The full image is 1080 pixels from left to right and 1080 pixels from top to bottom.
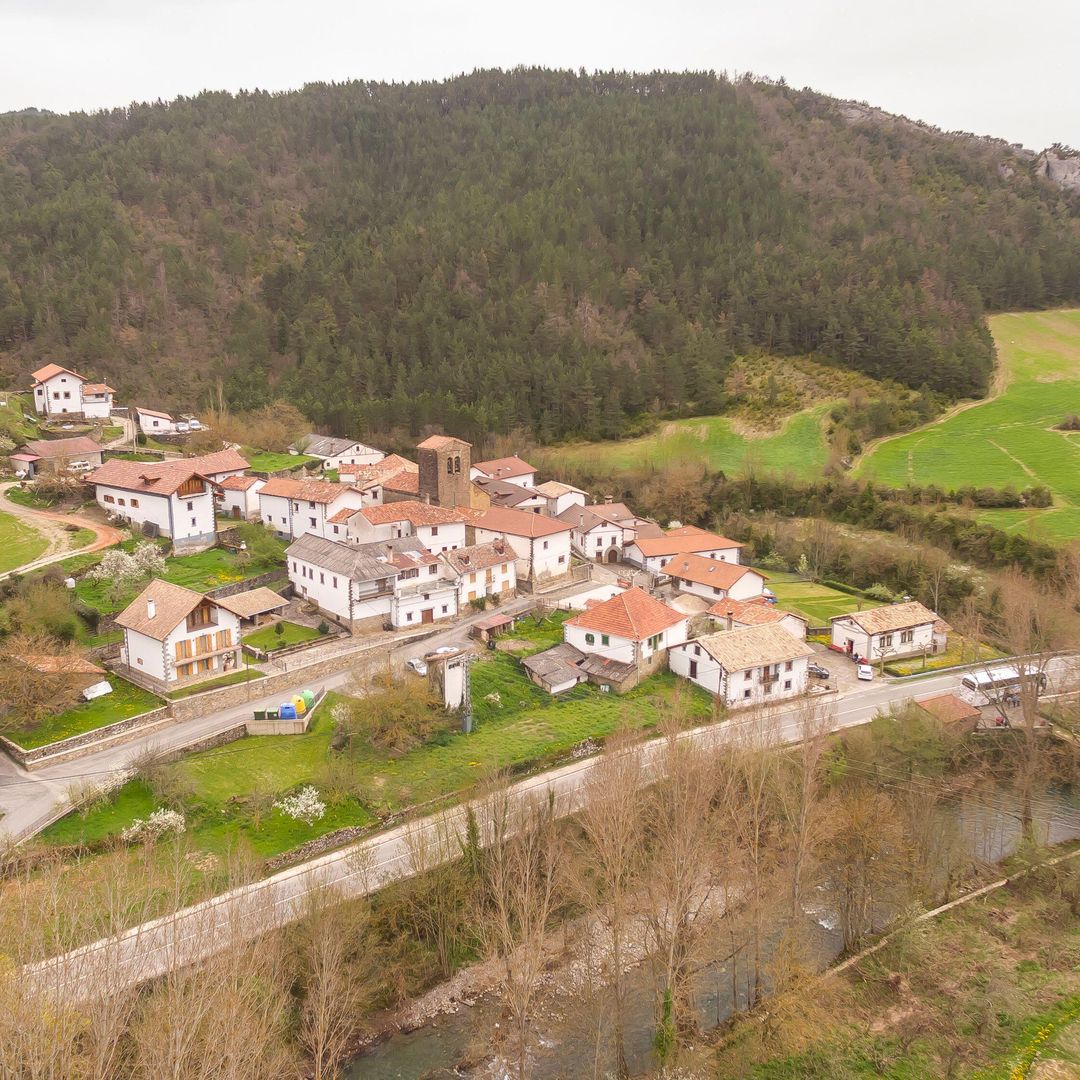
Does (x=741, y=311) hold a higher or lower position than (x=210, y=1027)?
higher

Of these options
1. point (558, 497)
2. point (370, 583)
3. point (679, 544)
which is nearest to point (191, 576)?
point (370, 583)

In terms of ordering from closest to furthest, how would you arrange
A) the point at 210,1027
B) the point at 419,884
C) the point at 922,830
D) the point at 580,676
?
the point at 210,1027, the point at 419,884, the point at 922,830, the point at 580,676

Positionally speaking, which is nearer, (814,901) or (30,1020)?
(30,1020)

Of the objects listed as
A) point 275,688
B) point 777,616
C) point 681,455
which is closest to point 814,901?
point 777,616

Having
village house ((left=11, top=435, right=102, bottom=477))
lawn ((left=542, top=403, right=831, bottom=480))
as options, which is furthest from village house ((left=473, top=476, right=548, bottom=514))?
village house ((left=11, top=435, right=102, bottom=477))

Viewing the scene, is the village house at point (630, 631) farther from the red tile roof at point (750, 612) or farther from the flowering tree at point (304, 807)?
the flowering tree at point (304, 807)

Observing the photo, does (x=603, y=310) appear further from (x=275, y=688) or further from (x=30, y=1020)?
(x=30, y=1020)
